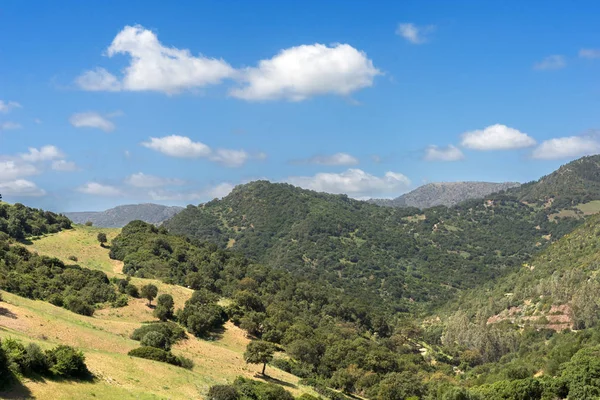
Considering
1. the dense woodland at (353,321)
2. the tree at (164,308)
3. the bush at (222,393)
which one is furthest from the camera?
the tree at (164,308)

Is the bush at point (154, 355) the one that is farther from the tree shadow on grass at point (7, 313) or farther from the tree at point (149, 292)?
the tree at point (149, 292)

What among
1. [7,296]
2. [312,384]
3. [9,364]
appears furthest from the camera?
[312,384]

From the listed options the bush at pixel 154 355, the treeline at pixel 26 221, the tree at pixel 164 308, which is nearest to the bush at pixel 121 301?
the tree at pixel 164 308

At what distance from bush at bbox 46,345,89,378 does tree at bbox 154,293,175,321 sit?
31644mm

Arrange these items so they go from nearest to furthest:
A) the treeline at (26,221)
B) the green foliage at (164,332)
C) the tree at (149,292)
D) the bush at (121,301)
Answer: the green foliage at (164,332)
the bush at (121,301)
the tree at (149,292)
the treeline at (26,221)

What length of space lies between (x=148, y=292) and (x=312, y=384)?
28444 millimetres

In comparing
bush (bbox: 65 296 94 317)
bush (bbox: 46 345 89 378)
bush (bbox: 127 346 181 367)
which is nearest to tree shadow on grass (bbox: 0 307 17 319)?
bush (bbox: 127 346 181 367)

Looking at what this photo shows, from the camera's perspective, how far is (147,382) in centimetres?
3159

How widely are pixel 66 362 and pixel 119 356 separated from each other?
8.26 m

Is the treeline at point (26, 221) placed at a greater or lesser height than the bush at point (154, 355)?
greater

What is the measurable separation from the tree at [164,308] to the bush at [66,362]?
31644 mm

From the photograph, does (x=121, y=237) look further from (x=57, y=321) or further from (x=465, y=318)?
(x=465, y=318)

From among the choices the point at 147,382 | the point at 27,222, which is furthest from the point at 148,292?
the point at 27,222

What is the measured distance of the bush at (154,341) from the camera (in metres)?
43.1
